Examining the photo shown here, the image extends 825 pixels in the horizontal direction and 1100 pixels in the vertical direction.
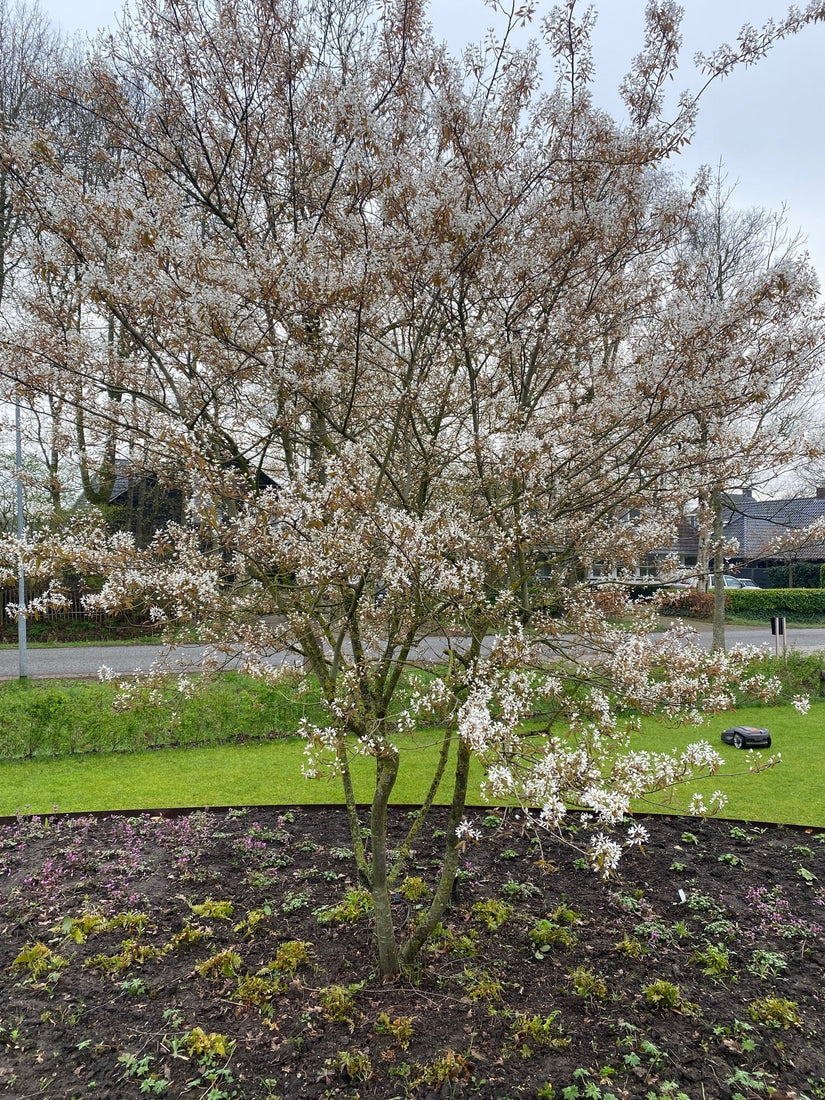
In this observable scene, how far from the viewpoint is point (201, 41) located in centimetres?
365

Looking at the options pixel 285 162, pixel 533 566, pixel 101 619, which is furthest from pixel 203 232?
pixel 101 619

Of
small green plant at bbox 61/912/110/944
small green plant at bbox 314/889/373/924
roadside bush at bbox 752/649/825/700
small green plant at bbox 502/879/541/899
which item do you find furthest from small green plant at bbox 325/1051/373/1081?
roadside bush at bbox 752/649/825/700

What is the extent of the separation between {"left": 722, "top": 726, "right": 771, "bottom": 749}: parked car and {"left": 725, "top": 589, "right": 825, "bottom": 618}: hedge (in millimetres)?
17412

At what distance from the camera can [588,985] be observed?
343cm

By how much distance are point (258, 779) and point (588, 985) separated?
14.1 ft

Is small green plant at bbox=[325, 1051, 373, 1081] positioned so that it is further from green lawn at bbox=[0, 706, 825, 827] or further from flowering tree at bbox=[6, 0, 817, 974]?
green lawn at bbox=[0, 706, 825, 827]

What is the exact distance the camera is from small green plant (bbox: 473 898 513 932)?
13.1ft

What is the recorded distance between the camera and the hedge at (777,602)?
2367 centimetres

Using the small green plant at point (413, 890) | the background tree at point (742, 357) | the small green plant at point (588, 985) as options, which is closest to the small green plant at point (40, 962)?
the small green plant at point (413, 890)

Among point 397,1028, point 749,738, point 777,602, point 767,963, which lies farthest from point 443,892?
point 777,602

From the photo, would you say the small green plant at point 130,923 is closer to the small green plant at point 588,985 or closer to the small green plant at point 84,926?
the small green plant at point 84,926

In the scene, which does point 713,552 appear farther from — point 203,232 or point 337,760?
point 203,232

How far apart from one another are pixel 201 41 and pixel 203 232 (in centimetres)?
126

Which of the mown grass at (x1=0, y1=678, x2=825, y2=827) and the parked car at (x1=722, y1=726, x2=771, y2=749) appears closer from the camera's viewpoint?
the mown grass at (x1=0, y1=678, x2=825, y2=827)
